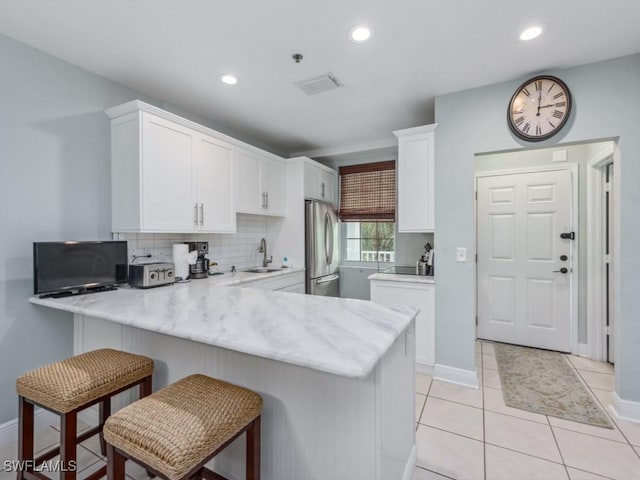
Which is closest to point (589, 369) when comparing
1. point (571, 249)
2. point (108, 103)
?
point (571, 249)

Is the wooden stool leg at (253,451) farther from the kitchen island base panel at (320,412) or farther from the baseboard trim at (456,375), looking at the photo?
the baseboard trim at (456,375)

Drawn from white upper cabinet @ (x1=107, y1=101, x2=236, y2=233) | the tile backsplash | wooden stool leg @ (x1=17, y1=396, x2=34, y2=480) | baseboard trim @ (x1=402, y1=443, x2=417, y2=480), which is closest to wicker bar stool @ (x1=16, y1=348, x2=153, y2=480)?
wooden stool leg @ (x1=17, y1=396, x2=34, y2=480)

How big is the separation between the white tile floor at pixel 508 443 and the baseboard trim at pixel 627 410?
0.17ft

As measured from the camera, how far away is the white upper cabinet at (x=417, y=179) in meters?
2.84

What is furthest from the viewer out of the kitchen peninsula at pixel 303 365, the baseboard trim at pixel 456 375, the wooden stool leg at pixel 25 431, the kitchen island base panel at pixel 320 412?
the baseboard trim at pixel 456 375

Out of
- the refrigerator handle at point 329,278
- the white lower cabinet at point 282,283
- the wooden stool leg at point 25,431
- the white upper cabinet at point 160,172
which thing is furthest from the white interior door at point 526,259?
the wooden stool leg at point 25,431

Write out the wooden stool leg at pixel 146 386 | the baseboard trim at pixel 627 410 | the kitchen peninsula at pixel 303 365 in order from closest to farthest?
the kitchen peninsula at pixel 303 365 → the wooden stool leg at pixel 146 386 → the baseboard trim at pixel 627 410

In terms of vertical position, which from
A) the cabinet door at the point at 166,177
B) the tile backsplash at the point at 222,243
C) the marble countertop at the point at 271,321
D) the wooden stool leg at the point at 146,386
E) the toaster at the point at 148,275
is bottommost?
the wooden stool leg at the point at 146,386

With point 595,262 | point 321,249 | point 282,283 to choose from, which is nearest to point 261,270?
point 282,283

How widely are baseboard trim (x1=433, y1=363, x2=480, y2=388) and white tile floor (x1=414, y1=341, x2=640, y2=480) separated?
12 centimetres

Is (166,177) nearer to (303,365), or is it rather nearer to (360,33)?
(360,33)

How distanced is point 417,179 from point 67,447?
296 centimetres

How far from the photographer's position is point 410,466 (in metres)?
1.63

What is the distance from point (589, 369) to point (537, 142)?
7.39 feet
